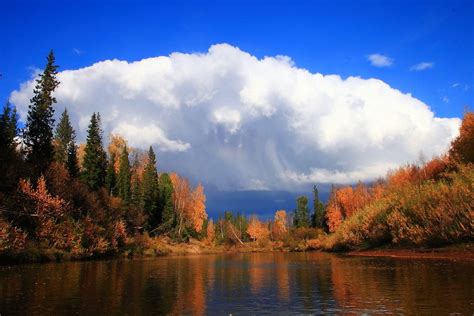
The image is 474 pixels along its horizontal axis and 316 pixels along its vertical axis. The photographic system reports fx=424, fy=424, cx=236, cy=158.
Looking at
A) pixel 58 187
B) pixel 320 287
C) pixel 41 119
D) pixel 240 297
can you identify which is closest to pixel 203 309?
Answer: pixel 240 297

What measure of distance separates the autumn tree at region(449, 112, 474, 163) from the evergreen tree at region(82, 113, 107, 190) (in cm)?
6386

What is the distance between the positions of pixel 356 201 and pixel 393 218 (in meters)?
82.5

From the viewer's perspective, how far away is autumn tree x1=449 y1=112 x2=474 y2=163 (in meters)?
55.6

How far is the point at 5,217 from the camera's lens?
4116 centimetres

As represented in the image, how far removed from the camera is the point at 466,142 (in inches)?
2256

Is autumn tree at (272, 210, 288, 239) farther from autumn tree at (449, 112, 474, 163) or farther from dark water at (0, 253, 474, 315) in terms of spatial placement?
dark water at (0, 253, 474, 315)

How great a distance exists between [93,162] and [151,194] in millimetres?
25982

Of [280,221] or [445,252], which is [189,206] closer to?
[280,221]

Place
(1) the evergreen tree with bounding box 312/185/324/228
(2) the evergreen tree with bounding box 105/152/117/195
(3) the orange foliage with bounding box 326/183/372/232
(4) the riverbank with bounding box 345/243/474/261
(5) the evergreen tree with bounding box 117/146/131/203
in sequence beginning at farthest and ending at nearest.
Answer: (1) the evergreen tree with bounding box 312/185/324/228, (3) the orange foliage with bounding box 326/183/372/232, (5) the evergreen tree with bounding box 117/146/131/203, (2) the evergreen tree with bounding box 105/152/117/195, (4) the riverbank with bounding box 345/243/474/261

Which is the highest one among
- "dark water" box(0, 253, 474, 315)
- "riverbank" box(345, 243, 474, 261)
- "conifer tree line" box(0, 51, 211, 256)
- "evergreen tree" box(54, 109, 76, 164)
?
"evergreen tree" box(54, 109, 76, 164)

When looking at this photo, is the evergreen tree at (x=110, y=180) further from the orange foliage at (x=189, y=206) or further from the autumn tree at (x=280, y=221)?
the autumn tree at (x=280, y=221)

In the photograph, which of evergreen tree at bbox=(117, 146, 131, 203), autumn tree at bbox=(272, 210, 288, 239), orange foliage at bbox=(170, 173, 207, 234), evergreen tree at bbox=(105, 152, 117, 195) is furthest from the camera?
autumn tree at bbox=(272, 210, 288, 239)

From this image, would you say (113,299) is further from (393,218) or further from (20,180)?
(393,218)

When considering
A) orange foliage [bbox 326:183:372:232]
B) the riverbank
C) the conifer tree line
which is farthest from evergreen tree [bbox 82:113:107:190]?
orange foliage [bbox 326:183:372:232]
